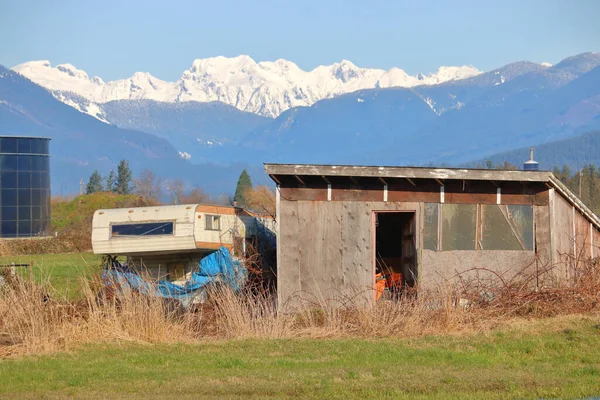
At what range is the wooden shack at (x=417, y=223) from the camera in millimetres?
20078

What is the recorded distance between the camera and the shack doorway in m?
20.9

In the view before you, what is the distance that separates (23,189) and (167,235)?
104 ft

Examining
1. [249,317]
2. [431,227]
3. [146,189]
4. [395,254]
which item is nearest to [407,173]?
[431,227]

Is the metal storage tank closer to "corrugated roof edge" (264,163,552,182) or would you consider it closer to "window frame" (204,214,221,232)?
"window frame" (204,214,221,232)

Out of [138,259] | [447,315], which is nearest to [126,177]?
[138,259]

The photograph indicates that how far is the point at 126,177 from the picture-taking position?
98.9 metres

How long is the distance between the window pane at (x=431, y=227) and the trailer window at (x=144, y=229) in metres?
5.58

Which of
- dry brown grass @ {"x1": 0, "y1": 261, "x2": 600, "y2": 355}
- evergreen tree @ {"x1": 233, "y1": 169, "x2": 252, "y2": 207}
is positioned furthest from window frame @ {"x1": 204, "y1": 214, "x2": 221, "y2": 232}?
evergreen tree @ {"x1": 233, "y1": 169, "x2": 252, "y2": 207}

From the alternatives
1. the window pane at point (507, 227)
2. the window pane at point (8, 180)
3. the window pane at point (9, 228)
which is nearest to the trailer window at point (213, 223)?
the window pane at point (507, 227)

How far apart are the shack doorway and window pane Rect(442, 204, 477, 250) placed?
63 cm

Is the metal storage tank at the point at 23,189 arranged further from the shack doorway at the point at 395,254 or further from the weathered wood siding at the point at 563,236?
the weathered wood siding at the point at 563,236

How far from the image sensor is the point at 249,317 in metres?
17.5

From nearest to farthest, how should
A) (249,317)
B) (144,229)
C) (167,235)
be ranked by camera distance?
(249,317), (167,235), (144,229)

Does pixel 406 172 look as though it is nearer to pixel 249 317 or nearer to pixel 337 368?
pixel 249 317
